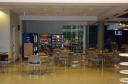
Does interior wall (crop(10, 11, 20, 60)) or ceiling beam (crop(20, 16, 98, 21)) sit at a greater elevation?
ceiling beam (crop(20, 16, 98, 21))

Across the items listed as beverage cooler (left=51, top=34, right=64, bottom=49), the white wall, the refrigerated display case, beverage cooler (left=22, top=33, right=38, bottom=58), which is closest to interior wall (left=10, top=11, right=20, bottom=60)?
the white wall

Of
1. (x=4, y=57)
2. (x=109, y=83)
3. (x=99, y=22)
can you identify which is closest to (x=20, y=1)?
(x=109, y=83)

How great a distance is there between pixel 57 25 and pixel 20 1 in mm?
13774

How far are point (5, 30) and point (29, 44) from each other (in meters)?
4.67

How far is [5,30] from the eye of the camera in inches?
573

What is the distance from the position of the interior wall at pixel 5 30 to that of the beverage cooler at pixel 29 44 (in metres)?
4.10

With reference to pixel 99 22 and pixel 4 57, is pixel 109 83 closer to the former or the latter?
pixel 4 57

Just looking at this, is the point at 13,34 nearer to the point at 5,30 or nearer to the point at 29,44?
the point at 5,30

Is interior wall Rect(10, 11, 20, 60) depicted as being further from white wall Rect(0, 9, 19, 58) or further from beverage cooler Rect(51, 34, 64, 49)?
beverage cooler Rect(51, 34, 64, 49)

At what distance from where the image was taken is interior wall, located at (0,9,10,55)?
570 inches

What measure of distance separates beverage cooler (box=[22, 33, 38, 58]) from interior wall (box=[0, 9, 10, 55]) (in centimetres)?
Result: 410

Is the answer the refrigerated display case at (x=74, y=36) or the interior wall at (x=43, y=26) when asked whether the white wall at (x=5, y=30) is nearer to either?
the interior wall at (x=43, y=26)

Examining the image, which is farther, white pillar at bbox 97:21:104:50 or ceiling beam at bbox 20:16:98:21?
white pillar at bbox 97:21:104:50

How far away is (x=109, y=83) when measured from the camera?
9289 millimetres
